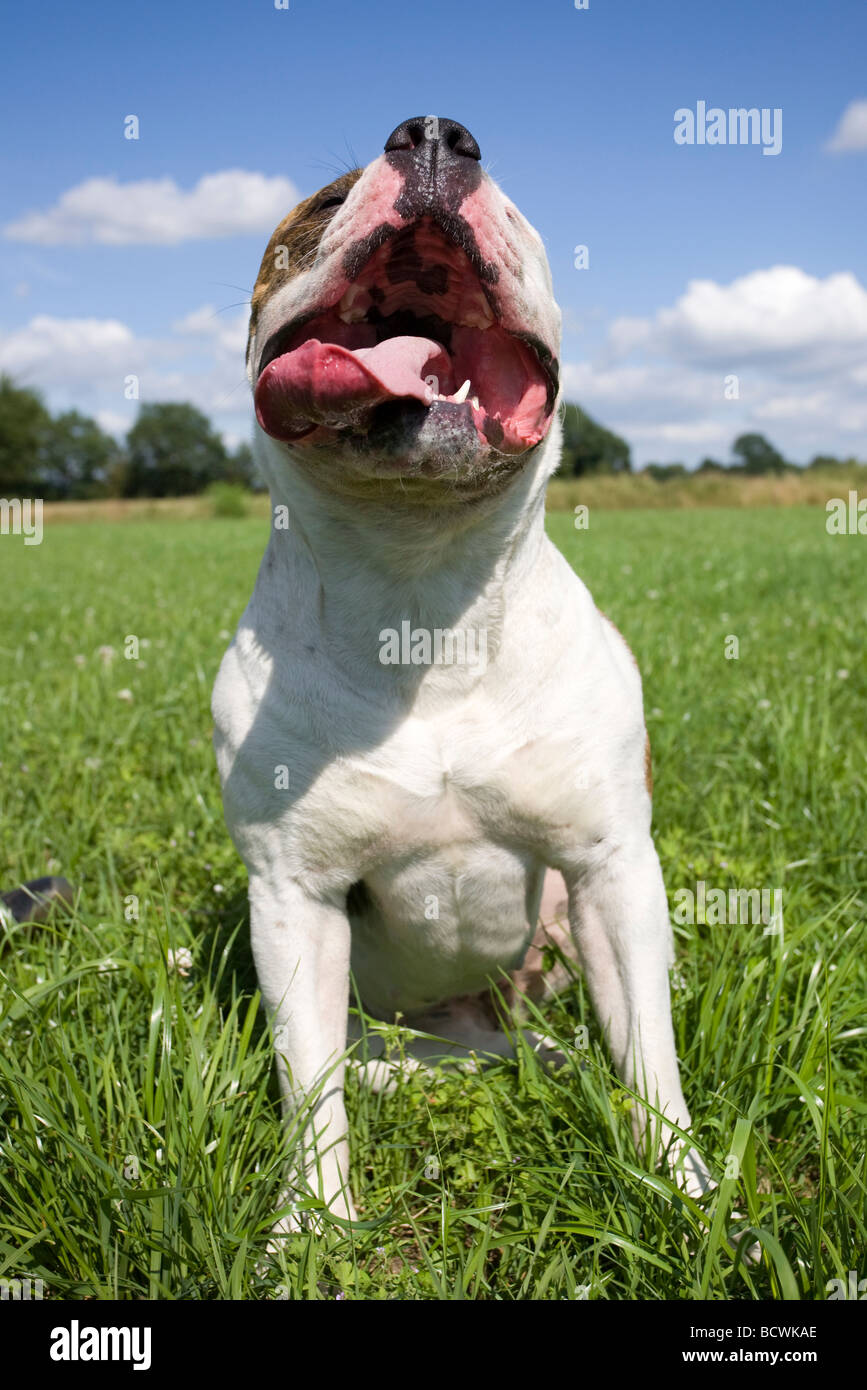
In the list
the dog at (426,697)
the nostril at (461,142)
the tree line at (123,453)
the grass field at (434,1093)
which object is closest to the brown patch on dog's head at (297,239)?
the dog at (426,697)

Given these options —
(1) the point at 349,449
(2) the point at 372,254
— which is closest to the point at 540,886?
(1) the point at 349,449

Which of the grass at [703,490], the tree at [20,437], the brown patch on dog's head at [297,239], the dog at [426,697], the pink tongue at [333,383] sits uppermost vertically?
the tree at [20,437]

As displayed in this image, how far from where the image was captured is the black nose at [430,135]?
190cm

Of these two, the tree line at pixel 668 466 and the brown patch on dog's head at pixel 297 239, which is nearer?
the brown patch on dog's head at pixel 297 239

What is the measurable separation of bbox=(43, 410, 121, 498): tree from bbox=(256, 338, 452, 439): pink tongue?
71665 mm

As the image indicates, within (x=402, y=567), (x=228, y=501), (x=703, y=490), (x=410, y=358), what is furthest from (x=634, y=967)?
(x=228, y=501)

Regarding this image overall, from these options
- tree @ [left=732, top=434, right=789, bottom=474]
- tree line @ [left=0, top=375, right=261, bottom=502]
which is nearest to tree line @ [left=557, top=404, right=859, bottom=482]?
tree @ [left=732, top=434, right=789, bottom=474]

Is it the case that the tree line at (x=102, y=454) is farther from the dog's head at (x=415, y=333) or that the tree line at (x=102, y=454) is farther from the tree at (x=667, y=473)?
the dog's head at (x=415, y=333)

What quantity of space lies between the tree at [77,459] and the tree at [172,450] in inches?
65.8

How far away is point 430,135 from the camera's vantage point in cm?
191

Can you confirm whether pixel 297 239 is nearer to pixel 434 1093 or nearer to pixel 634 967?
pixel 634 967

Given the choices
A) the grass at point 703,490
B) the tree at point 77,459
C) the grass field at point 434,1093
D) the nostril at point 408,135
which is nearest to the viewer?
the grass field at point 434,1093

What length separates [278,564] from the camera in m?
2.32

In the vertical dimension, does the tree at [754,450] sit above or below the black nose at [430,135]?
above
